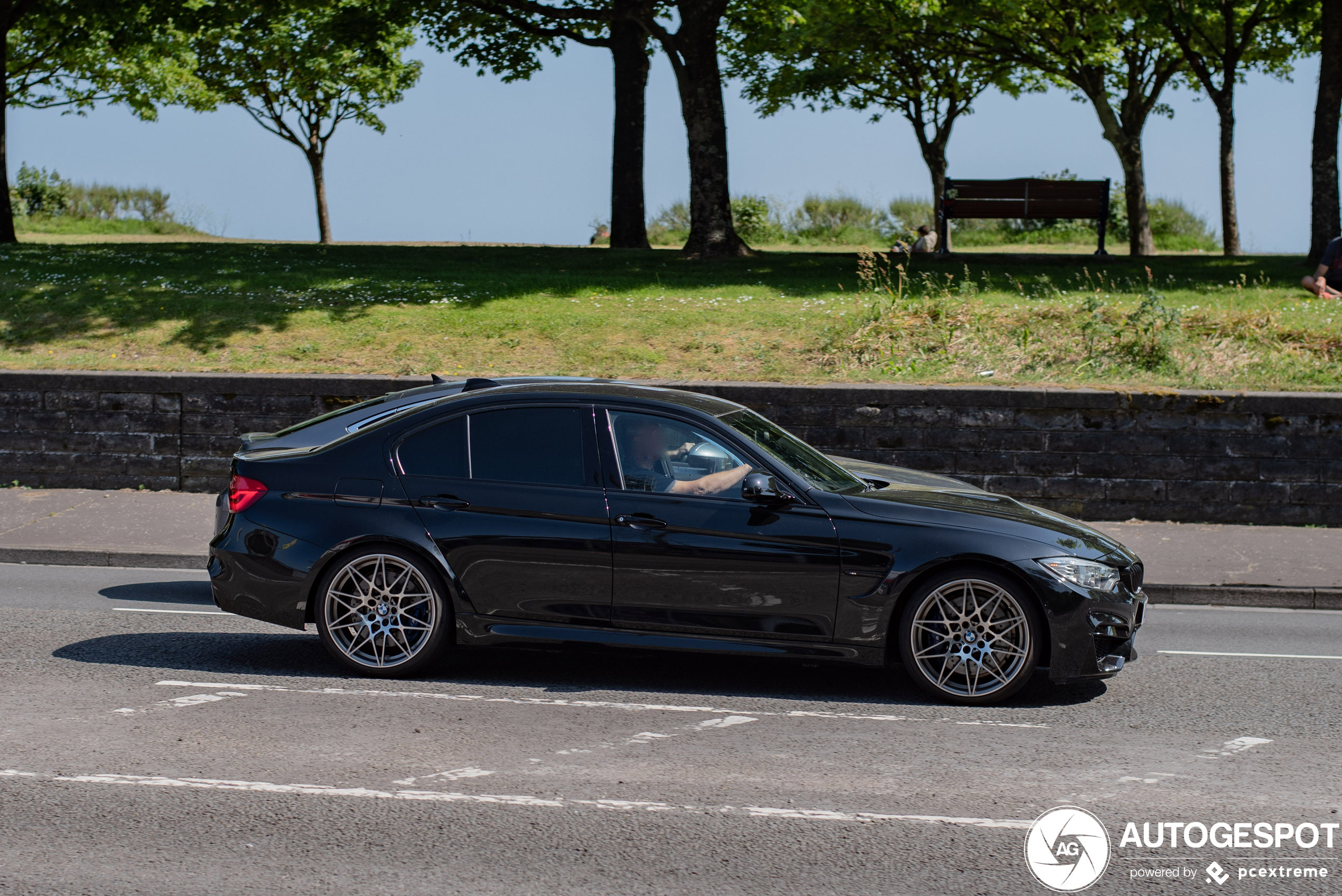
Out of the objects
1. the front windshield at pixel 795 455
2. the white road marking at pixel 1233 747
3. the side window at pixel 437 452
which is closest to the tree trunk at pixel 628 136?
the front windshield at pixel 795 455

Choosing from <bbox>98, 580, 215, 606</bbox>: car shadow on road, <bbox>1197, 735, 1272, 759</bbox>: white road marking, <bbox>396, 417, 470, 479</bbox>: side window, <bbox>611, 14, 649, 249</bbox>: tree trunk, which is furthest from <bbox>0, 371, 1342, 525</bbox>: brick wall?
<bbox>611, 14, 649, 249</bbox>: tree trunk

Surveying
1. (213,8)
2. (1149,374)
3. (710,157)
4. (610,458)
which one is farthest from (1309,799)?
(213,8)

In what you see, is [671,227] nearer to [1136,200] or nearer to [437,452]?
[1136,200]

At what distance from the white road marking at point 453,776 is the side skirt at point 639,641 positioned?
1.19 metres

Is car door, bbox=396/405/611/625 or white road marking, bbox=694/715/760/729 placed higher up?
car door, bbox=396/405/611/625

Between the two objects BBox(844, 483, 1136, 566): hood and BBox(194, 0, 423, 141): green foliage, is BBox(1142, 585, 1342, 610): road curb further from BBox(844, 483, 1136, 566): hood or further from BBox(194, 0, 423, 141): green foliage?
BBox(194, 0, 423, 141): green foliage

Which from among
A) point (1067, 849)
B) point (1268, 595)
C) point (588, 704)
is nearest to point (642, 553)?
point (588, 704)

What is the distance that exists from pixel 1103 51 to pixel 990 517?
80.3ft

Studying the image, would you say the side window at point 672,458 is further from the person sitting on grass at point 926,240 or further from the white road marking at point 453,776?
the person sitting on grass at point 926,240

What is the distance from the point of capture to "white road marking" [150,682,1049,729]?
5738 mm

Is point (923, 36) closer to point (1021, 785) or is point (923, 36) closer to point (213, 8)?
point (213, 8)

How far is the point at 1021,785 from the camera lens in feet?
15.9

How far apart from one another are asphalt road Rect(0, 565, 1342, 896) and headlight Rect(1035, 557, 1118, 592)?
635mm

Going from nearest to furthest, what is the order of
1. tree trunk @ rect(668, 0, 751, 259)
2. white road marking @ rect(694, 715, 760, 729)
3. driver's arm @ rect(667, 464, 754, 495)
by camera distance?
white road marking @ rect(694, 715, 760, 729) < driver's arm @ rect(667, 464, 754, 495) < tree trunk @ rect(668, 0, 751, 259)
